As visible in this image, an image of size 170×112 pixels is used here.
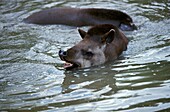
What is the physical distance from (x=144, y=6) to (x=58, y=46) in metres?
4.08

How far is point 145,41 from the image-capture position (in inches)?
372

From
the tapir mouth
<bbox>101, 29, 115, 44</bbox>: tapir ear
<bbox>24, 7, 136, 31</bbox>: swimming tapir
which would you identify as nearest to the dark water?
the tapir mouth

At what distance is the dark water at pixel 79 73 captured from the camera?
234 inches

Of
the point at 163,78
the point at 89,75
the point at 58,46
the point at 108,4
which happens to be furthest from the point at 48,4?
the point at 163,78

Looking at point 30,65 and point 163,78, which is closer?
point 163,78

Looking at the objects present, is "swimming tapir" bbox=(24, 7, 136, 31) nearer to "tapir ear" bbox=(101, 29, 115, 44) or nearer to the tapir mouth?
"tapir ear" bbox=(101, 29, 115, 44)

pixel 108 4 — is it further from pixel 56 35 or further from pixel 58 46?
pixel 58 46

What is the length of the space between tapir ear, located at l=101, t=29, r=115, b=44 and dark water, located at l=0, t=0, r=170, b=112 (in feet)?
1.29

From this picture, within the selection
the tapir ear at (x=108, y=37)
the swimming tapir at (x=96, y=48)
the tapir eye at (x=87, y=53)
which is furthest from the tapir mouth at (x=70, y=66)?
the tapir ear at (x=108, y=37)

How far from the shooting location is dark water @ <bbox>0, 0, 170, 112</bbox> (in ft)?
19.5

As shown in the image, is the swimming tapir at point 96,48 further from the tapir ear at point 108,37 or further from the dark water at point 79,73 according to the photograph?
the dark water at point 79,73

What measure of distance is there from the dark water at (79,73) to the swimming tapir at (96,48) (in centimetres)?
16

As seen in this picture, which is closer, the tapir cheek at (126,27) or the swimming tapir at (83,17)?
the tapir cheek at (126,27)

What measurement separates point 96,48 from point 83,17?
3.20m
